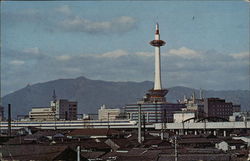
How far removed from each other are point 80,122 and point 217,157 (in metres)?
61.3

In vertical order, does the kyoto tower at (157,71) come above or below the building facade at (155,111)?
above

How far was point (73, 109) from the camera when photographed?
13162cm

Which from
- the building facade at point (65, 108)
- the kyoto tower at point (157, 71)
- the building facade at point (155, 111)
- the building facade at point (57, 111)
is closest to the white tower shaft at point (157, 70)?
the kyoto tower at point (157, 71)

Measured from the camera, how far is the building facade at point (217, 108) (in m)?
104

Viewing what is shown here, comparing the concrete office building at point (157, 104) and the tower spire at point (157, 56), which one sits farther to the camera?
the tower spire at point (157, 56)

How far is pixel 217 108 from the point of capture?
10619 centimetres

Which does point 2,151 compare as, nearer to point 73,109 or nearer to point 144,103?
point 144,103

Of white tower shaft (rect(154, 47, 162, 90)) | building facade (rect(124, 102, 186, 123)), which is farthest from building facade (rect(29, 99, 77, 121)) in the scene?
building facade (rect(124, 102, 186, 123))

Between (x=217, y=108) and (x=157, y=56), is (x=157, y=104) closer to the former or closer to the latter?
(x=157, y=56)

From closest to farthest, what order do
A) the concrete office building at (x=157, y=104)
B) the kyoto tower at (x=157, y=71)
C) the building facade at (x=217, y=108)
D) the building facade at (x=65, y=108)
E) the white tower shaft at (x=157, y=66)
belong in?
the concrete office building at (x=157, y=104) → the kyoto tower at (x=157, y=71) → the white tower shaft at (x=157, y=66) → the building facade at (x=217, y=108) → the building facade at (x=65, y=108)

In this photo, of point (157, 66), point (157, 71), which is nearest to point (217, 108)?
point (157, 71)

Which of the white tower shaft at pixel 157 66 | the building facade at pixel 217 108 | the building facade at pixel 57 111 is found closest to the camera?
the white tower shaft at pixel 157 66

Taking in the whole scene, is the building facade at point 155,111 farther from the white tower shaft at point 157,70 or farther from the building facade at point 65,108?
the building facade at point 65,108

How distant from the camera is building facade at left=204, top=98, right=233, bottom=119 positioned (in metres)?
104
